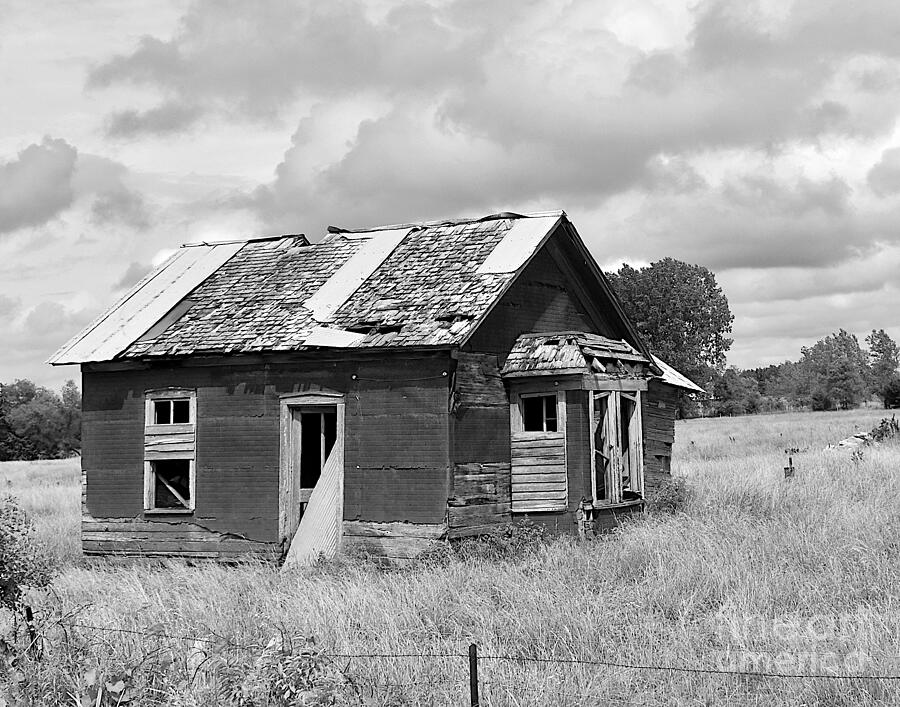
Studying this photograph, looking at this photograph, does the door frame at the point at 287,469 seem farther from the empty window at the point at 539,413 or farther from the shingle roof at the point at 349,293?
the empty window at the point at 539,413

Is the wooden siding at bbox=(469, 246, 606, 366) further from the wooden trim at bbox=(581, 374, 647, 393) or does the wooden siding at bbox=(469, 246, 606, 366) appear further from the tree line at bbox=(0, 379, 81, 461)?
the tree line at bbox=(0, 379, 81, 461)

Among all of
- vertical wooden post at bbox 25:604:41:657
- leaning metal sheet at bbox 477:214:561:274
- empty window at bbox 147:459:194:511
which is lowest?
vertical wooden post at bbox 25:604:41:657

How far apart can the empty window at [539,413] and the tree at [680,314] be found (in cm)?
4590

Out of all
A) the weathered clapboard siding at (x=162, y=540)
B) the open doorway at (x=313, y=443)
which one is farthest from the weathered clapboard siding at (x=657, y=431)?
the weathered clapboard siding at (x=162, y=540)

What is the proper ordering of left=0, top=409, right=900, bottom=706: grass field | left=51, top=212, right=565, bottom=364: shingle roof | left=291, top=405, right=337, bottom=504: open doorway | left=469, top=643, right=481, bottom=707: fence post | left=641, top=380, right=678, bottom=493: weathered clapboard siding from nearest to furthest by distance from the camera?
left=469, top=643, right=481, bottom=707: fence post, left=0, top=409, right=900, bottom=706: grass field, left=51, top=212, right=565, bottom=364: shingle roof, left=291, top=405, right=337, bottom=504: open doorway, left=641, top=380, right=678, bottom=493: weathered clapboard siding

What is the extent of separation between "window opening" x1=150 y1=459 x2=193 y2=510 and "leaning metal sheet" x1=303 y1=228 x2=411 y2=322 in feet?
10.1

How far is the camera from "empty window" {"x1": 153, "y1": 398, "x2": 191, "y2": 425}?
16203 mm

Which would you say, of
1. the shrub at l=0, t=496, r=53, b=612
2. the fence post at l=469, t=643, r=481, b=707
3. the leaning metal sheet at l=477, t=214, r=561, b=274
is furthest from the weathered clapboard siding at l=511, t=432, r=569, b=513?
the fence post at l=469, t=643, r=481, b=707

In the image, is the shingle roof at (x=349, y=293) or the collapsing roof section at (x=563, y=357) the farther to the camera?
the collapsing roof section at (x=563, y=357)

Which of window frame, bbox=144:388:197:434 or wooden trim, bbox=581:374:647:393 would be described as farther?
window frame, bbox=144:388:197:434

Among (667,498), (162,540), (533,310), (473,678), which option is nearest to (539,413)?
(533,310)

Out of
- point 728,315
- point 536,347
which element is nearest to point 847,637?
point 536,347

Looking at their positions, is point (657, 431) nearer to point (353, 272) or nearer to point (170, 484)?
point (353, 272)

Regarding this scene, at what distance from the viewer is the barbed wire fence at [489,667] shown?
297 inches
